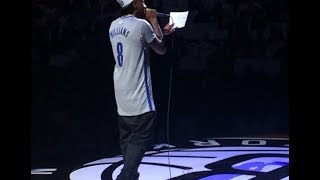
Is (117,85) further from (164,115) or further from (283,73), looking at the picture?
(283,73)

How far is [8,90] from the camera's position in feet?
11.2

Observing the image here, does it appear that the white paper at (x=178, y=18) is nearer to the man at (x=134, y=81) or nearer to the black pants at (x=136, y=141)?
the man at (x=134, y=81)

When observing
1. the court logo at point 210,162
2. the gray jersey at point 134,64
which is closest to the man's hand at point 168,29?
the gray jersey at point 134,64

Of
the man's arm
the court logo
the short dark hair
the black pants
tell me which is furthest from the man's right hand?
the court logo

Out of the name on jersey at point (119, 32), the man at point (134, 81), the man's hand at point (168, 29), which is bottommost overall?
the man at point (134, 81)

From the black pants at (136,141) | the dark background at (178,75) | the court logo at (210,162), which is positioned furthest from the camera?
Answer: the dark background at (178,75)

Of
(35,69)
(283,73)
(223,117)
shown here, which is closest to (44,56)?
(35,69)

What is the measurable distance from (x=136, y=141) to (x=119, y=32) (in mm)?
642

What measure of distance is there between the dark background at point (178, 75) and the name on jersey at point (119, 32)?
26 centimetres

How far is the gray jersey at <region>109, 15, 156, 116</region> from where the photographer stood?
3277 millimetres

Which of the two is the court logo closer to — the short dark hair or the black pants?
the black pants

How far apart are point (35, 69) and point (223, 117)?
1.30m

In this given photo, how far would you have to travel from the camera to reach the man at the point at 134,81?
129 inches

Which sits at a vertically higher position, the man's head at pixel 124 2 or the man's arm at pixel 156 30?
the man's head at pixel 124 2
